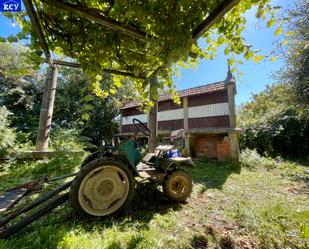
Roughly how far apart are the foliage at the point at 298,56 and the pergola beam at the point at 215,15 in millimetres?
5579

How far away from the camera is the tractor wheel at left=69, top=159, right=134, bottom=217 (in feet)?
7.25

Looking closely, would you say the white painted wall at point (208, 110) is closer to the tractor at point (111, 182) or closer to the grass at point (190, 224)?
the grass at point (190, 224)

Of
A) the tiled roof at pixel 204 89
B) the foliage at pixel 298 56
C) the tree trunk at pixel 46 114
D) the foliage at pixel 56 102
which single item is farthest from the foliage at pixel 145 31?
the tiled roof at pixel 204 89

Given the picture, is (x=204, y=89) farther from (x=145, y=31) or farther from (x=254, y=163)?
(x=145, y=31)

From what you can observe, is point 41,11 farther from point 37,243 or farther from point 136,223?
point 136,223

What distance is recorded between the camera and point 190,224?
2357mm

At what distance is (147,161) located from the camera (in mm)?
3648

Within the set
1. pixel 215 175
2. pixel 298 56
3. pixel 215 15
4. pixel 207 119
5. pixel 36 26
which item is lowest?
pixel 215 175

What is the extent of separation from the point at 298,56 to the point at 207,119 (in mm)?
4370

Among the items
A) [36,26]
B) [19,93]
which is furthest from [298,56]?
[19,93]

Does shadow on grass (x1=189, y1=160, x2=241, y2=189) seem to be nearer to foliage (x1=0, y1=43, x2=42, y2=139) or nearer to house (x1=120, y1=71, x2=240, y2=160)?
house (x1=120, y1=71, x2=240, y2=160)

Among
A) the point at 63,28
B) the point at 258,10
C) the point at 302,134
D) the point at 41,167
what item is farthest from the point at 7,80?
the point at 302,134

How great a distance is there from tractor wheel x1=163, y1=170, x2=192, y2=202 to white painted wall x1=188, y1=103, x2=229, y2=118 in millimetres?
5560
